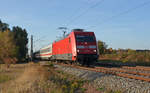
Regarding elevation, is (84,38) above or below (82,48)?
above

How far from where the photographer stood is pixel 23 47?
50594 millimetres

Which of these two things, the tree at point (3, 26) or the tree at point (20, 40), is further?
the tree at point (3, 26)

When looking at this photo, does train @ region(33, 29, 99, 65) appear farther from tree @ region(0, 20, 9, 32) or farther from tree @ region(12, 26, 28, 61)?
tree @ region(0, 20, 9, 32)

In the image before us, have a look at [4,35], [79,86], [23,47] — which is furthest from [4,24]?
[79,86]

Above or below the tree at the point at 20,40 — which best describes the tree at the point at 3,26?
above

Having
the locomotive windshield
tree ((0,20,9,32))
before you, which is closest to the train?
the locomotive windshield

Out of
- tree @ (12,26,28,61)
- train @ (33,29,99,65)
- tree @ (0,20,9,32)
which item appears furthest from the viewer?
tree @ (0,20,9,32)

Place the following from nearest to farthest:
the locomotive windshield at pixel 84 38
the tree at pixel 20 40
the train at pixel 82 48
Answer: the train at pixel 82 48 < the locomotive windshield at pixel 84 38 < the tree at pixel 20 40

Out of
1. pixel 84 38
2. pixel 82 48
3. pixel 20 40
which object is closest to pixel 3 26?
pixel 20 40

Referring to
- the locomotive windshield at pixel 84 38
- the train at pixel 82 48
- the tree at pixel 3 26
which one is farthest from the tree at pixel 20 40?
the locomotive windshield at pixel 84 38

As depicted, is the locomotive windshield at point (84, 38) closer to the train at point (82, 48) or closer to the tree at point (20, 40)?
the train at point (82, 48)

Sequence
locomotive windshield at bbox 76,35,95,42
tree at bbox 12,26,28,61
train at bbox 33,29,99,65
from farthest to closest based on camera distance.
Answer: tree at bbox 12,26,28,61
locomotive windshield at bbox 76,35,95,42
train at bbox 33,29,99,65

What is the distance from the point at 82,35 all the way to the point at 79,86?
9430 millimetres

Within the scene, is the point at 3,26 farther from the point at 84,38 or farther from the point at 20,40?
the point at 84,38
